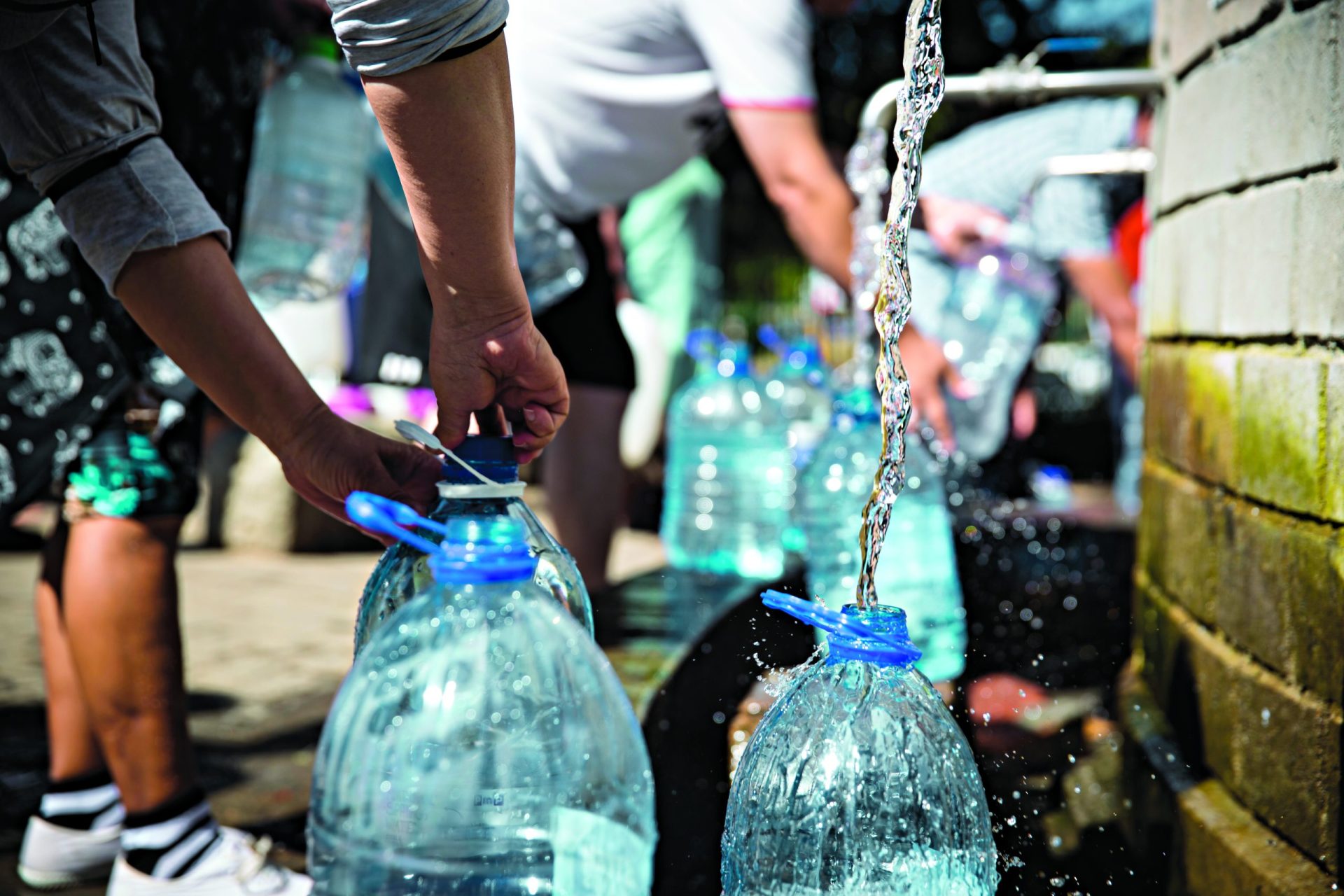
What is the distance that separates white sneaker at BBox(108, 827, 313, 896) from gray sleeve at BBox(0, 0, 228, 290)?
3.91 ft

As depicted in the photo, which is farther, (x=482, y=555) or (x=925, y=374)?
(x=925, y=374)

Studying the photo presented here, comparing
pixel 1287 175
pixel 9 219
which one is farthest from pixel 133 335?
pixel 1287 175

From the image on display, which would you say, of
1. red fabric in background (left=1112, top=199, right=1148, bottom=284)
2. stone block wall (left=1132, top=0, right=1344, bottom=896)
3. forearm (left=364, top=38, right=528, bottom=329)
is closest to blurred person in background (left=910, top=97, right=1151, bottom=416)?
stone block wall (left=1132, top=0, right=1344, bottom=896)

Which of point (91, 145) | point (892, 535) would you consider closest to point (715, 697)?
point (892, 535)

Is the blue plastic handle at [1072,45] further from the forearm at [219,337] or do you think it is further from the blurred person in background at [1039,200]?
the forearm at [219,337]

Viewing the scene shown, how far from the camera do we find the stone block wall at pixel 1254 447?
170 centimetres

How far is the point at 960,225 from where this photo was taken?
3.69 metres

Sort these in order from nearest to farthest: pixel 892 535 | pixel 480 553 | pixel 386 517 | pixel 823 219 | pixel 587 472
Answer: pixel 480 553 < pixel 386 517 < pixel 892 535 < pixel 823 219 < pixel 587 472

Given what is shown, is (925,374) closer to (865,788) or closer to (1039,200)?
(865,788)

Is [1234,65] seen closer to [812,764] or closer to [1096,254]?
[812,764]

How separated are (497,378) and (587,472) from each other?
2.39m

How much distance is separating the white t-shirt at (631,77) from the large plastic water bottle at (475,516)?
1.76 m

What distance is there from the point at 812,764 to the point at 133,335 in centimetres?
161

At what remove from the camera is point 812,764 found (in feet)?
3.83
